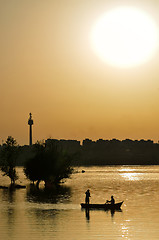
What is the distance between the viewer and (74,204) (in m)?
70.6

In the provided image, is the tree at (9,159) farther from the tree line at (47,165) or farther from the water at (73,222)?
the water at (73,222)

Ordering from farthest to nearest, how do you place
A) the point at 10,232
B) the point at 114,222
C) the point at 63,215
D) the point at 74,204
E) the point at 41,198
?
the point at 41,198, the point at 74,204, the point at 63,215, the point at 114,222, the point at 10,232

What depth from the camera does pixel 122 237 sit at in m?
42.4

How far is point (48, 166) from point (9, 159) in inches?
553

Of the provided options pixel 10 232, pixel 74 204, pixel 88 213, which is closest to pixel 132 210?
pixel 88 213

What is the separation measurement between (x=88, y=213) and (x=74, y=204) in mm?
12363

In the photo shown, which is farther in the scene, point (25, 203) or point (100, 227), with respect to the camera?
point (25, 203)

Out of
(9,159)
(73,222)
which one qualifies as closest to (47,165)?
(9,159)

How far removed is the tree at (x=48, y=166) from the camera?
344ft

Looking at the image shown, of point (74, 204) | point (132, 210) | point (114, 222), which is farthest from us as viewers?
point (74, 204)

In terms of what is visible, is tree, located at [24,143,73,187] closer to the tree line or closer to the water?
the tree line

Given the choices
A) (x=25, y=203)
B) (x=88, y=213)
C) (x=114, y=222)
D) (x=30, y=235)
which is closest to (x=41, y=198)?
(x=25, y=203)

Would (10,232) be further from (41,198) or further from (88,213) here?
(41,198)

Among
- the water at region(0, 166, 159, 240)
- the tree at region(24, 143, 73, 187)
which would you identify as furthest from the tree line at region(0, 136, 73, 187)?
the water at region(0, 166, 159, 240)
